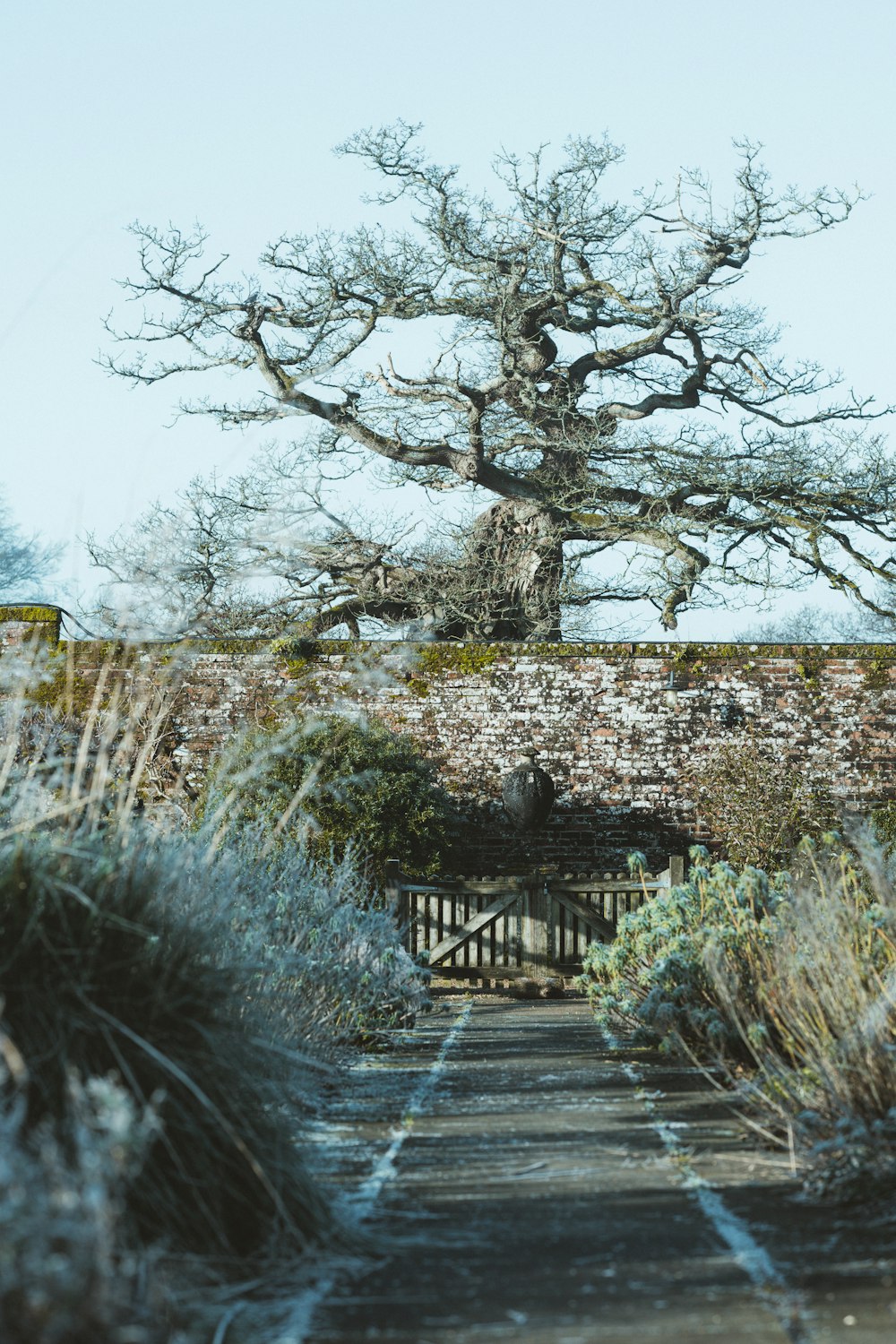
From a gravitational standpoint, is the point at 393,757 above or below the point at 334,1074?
above

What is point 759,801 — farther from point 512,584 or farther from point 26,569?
point 26,569

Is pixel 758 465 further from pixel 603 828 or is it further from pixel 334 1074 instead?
pixel 334 1074

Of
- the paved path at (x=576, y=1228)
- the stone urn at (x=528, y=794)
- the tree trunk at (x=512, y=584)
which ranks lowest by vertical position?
the paved path at (x=576, y=1228)

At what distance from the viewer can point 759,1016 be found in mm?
4742

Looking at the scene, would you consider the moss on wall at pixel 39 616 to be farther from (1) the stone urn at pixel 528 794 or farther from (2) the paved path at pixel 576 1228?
(2) the paved path at pixel 576 1228

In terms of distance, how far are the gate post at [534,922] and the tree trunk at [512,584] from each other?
15.6 feet

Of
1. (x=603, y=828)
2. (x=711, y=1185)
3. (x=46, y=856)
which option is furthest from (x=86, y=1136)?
(x=603, y=828)

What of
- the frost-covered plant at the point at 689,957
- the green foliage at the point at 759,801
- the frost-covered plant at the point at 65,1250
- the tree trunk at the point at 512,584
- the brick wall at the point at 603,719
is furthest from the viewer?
the tree trunk at the point at 512,584

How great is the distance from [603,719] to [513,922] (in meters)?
2.69

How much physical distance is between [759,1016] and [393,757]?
6.40 m

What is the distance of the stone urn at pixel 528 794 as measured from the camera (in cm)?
1180

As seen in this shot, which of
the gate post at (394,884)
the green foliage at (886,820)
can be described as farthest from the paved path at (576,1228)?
the green foliage at (886,820)

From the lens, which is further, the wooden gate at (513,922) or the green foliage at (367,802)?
the green foliage at (367,802)

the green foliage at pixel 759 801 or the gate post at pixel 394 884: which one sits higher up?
the green foliage at pixel 759 801
